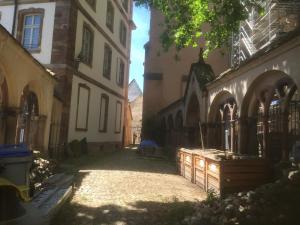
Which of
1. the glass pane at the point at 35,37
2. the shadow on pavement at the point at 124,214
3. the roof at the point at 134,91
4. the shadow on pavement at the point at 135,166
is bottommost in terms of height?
the shadow on pavement at the point at 124,214

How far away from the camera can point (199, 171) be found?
34.7 ft

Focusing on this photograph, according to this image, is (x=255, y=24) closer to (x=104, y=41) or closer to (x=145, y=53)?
(x=104, y=41)

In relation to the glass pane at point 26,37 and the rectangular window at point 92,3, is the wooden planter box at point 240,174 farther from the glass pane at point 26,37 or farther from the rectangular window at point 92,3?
the rectangular window at point 92,3

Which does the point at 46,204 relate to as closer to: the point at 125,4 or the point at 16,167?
the point at 16,167

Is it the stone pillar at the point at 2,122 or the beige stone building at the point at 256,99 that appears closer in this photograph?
the beige stone building at the point at 256,99

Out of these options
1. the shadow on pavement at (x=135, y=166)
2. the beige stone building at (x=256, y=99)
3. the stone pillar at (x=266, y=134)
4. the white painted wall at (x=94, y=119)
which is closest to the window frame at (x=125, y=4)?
the white painted wall at (x=94, y=119)

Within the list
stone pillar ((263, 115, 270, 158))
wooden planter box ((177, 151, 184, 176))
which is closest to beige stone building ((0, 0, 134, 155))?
wooden planter box ((177, 151, 184, 176))

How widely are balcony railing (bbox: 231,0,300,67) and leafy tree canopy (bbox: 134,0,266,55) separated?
3.09 metres

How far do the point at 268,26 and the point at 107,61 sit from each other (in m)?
10.4

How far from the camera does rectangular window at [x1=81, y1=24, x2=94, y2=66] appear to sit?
60.5 feet

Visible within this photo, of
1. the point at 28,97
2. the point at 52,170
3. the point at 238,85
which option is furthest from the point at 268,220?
the point at 28,97

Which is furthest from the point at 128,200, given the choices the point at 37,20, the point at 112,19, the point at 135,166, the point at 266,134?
the point at 112,19

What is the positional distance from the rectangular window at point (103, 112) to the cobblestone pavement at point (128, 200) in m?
10.1

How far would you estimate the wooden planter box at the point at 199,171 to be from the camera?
10.0 meters
